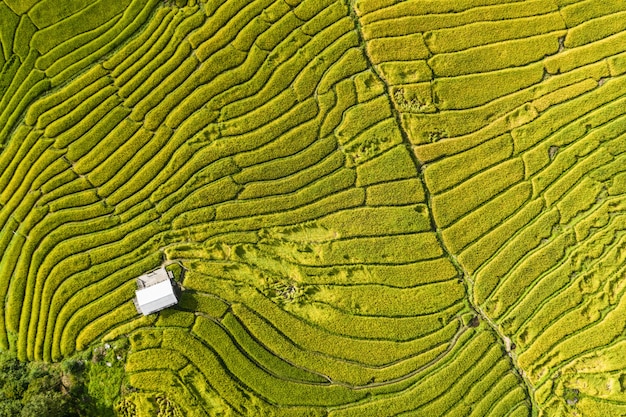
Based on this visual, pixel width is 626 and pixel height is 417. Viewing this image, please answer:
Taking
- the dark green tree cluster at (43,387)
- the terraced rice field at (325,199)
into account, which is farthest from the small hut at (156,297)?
the dark green tree cluster at (43,387)

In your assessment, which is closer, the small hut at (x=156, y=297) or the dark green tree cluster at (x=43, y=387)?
the dark green tree cluster at (x=43, y=387)

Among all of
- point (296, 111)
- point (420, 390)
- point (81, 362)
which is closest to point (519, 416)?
point (420, 390)

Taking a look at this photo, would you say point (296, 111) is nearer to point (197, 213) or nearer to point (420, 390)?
point (197, 213)

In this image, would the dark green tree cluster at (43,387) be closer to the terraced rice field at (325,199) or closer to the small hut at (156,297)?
the terraced rice field at (325,199)

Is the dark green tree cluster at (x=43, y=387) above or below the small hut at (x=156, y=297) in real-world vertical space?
below

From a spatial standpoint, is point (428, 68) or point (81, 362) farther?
point (428, 68)

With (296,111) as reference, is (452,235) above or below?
below

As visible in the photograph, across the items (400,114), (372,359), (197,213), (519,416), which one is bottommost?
(519,416)

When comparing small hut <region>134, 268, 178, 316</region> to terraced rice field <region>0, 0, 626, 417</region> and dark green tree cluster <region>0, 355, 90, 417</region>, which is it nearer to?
terraced rice field <region>0, 0, 626, 417</region>

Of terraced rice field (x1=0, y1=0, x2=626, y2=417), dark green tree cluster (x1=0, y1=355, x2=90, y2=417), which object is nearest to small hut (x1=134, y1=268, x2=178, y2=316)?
terraced rice field (x1=0, y1=0, x2=626, y2=417)
